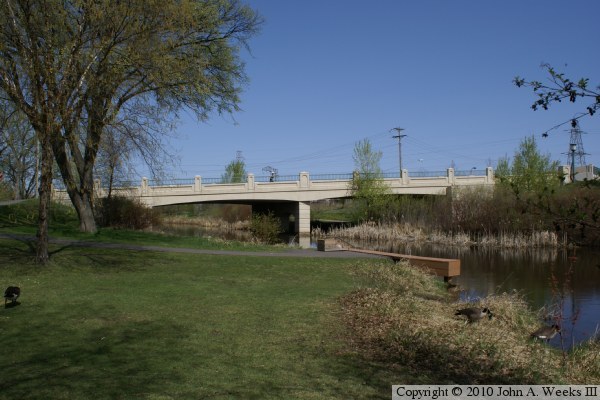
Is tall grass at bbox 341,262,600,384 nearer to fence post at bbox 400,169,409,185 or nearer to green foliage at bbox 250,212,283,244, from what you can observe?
green foliage at bbox 250,212,283,244

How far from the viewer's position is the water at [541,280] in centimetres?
1170

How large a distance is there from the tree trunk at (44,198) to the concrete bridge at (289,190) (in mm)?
27773

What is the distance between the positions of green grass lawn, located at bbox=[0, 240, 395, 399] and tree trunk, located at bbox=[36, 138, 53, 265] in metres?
0.44

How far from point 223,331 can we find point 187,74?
35.0ft

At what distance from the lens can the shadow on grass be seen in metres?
5.30

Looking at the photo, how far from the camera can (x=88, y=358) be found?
639 centimetres

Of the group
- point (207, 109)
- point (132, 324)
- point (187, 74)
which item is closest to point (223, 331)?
point (132, 324)

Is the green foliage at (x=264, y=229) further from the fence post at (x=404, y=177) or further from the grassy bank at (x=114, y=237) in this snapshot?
the fence post at (x=404, y=177)

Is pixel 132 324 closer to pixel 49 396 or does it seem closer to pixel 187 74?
pixel 49 396

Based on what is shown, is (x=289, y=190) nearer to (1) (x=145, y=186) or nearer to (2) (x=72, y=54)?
(1) (x=145, y=186)

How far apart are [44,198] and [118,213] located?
2007 cm

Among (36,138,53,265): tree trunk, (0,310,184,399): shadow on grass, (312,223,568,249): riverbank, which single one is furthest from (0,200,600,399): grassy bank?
(312,223,568,249): riverbank

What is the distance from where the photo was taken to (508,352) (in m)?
7.41

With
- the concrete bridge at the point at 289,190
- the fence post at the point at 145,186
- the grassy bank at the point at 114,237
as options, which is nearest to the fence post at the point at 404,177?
the concrete bridge at the point at 289,190
